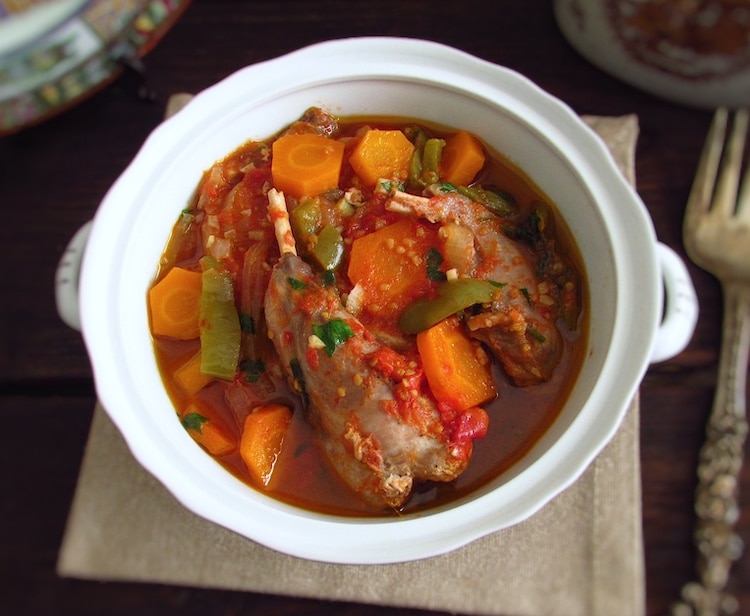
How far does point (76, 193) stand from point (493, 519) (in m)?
1.83

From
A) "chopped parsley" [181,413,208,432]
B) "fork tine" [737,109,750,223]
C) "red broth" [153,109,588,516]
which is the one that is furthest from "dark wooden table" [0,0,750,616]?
"chopped parsley" [181,413,208,432]

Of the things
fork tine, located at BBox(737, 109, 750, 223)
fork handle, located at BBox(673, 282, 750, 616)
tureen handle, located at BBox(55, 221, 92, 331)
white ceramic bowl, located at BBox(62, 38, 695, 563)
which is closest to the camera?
white ceramic bowl, located at BBox(62, 38, 695, 563)

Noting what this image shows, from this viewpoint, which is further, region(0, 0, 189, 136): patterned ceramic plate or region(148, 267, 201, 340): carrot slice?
region(0, 0, 189, 136): patterned ceramic plate

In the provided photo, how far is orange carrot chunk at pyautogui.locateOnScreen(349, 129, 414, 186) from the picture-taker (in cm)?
188

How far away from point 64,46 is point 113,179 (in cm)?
45

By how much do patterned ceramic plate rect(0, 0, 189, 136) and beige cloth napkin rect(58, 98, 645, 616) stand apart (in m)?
1.24

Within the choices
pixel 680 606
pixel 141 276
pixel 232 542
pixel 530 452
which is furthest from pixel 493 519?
pixel 141 276

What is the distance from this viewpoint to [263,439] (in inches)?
67.9

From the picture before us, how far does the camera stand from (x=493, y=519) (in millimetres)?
1454

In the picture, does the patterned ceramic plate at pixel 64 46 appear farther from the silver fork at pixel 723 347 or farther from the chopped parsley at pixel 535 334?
the silver fork at pixel 723 347

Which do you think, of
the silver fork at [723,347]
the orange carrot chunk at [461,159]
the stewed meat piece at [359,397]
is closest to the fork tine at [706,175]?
the silver fork at [723,347]

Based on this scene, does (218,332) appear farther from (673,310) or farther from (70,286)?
(673,310)

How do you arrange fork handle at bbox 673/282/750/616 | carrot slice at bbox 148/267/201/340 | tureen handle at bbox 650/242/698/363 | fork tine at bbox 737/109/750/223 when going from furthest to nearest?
fork tine at bbox 737/109/750/223 < fork handle at bbox 673/282/750/616 < carrot slice at bbox 148/267/201/340 < tureen handle at bbox 650/242/698/363

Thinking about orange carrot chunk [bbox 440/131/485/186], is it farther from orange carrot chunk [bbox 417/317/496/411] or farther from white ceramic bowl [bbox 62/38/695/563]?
orange carrot chunk [bbox 417/317/496/411]
